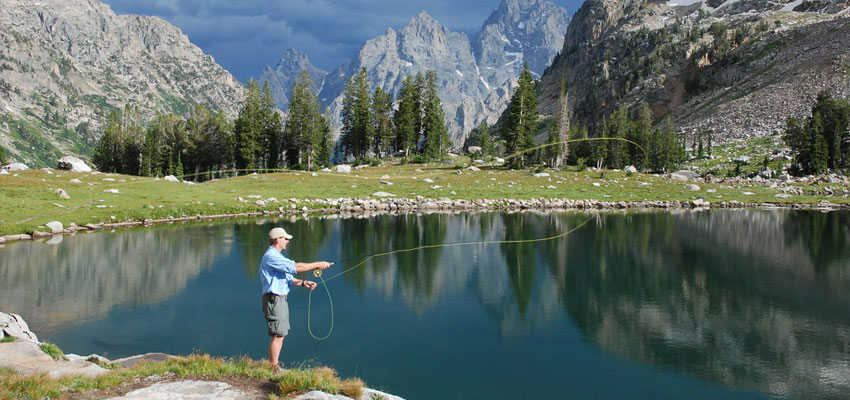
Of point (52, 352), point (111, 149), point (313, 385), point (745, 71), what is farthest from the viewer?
point (745, 71)

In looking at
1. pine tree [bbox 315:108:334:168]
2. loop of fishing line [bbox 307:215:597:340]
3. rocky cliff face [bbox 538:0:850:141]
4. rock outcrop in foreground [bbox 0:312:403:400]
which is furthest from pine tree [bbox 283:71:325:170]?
rock outcrop in foreground [bbox 0:312:403:400]

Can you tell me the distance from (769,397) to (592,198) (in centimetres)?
4715

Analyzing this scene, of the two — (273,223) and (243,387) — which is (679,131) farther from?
(243,387)

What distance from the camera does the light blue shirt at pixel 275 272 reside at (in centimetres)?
926

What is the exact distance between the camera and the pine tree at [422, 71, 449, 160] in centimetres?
8394

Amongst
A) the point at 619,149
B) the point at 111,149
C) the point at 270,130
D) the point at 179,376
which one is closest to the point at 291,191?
the point at 270,130

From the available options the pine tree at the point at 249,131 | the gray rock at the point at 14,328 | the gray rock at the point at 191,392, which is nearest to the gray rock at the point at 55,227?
the gray rock at the point at 14,328

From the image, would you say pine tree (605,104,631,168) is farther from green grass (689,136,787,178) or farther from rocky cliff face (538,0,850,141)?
rocky cliff face (538,0,850,141)

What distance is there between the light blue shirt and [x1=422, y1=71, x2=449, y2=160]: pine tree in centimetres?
7342

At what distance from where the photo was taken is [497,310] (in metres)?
17.0

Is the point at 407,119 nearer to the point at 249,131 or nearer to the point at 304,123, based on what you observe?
the point at 304,123

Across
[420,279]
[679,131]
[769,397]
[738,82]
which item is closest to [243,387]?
[769,397]

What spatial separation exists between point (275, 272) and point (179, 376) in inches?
88.8

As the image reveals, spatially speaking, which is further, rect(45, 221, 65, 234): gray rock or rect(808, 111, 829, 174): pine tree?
rect(808, 111, 829, 174): pine tree
